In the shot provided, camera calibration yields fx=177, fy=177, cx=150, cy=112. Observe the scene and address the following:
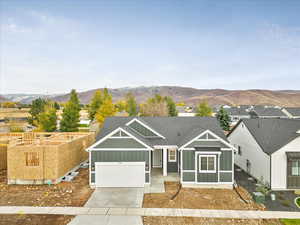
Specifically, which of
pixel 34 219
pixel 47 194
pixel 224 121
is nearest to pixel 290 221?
pixel 34 219

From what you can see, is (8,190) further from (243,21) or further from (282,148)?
(243,21)

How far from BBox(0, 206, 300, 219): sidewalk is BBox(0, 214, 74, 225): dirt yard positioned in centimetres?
41

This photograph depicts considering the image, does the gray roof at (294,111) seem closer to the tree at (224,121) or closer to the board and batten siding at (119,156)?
the tree at (224,121)

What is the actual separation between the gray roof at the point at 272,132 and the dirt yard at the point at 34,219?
1476 cm

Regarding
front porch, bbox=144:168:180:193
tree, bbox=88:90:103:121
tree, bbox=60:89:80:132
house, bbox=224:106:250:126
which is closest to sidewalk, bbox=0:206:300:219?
front porch, bbox=144:168:180:193

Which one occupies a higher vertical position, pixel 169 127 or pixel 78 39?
pixel 78 39

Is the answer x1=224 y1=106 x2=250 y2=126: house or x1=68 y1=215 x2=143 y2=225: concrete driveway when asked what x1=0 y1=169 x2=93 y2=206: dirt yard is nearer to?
x1=68 y1=215 x2=143 y2=225: concrete driveway

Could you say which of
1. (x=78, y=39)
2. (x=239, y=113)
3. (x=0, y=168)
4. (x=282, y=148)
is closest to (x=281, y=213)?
(x=282, y=148)

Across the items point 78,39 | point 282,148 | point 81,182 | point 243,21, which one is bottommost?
point 81,182

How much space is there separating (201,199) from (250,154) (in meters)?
8.11

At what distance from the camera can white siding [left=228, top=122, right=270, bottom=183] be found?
14422 millimetres

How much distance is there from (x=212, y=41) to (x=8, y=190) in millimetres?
37657

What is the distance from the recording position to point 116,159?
13992mm

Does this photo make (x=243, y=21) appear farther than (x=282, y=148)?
Yes
